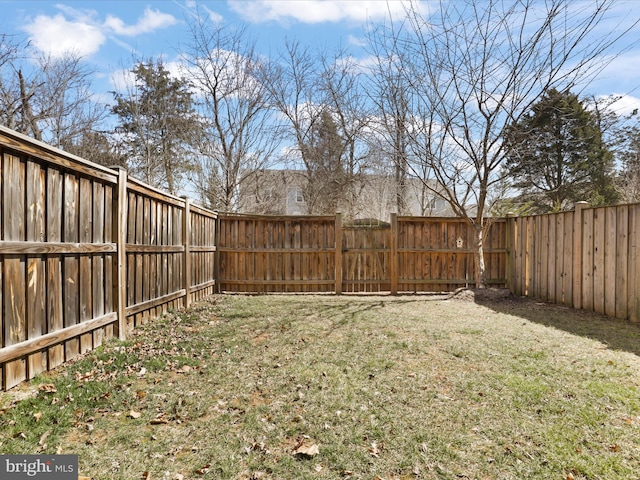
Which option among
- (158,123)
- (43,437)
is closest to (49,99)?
(158,123)

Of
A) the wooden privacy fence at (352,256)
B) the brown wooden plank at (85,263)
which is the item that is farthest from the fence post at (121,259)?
the wooden privacy fence at (352,256)

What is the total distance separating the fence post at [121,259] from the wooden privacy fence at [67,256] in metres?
0.01

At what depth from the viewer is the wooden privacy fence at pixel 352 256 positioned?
7488 mm

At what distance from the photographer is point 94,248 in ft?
10.6

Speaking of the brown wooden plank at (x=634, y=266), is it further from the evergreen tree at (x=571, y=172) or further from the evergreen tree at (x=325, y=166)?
the evergreen tree at (x=571, y=172)

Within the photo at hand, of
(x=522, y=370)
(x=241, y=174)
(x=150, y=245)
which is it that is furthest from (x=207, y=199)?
(x=522, y=370)

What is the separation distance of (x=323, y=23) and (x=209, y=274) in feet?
21.4

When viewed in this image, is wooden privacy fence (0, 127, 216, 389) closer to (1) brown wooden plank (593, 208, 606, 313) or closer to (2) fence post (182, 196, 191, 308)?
(2) fence post (182, 196, 191, 308)

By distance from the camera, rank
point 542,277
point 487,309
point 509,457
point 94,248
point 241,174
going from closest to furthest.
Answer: point 509,457 < point 94,248 < point 487,309 < point 542,277 < point 241,174

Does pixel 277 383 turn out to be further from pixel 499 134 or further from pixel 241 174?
pixel 241 174

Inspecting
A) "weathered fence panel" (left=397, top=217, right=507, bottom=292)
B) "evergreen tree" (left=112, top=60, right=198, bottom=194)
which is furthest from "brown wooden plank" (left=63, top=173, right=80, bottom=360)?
"evergreen tree" (left=112, top=60, right=198, bottom=194)

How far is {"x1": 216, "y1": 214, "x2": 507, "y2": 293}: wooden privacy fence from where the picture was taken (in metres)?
7.49

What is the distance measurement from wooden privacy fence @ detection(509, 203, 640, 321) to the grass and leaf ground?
2.98 feet

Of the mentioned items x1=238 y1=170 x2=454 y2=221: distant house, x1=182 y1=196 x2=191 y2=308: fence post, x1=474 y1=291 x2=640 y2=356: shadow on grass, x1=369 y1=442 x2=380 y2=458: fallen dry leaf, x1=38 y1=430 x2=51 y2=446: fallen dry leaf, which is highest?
x1=238 y1=170 x2=454 y2=221: distant house
